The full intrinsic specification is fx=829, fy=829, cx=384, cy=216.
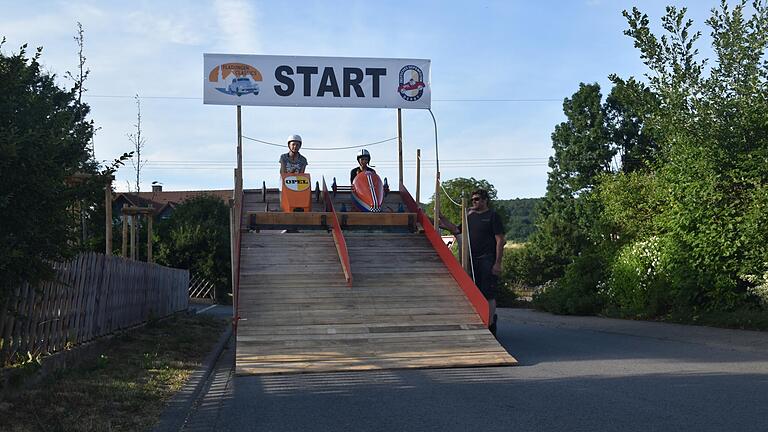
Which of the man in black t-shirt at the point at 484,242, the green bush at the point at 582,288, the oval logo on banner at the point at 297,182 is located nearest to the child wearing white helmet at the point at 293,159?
the oval logo on banner at the point at 297,182

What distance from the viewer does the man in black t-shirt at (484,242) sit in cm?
1175

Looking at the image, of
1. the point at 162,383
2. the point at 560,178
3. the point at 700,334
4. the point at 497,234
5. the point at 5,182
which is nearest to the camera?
the point at 5,182

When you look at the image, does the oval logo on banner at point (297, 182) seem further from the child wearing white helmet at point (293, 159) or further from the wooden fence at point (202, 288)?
the wooden fence at point (202, 288)

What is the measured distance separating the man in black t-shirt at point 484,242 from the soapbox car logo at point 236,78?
6.12 metres

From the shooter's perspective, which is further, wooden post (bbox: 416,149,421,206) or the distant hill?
the distant hill

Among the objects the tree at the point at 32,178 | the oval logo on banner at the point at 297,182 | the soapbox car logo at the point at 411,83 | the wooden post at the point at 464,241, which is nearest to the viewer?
the tree at the point at 32,178

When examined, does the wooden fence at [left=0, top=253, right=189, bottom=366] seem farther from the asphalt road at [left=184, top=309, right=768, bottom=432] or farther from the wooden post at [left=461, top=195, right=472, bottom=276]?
the wooden post at [left=461, top=195, right=472, bottom=276]

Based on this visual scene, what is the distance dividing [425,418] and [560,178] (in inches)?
1804

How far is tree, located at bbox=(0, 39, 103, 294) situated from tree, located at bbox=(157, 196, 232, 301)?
1477 inches

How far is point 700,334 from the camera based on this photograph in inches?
500

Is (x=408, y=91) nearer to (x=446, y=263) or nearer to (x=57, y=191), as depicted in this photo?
(x=446, y=263)

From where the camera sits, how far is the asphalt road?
5.82m

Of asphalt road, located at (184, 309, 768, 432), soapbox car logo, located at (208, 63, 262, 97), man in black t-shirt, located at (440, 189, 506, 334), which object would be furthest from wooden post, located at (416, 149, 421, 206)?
asphalt road, located at (184, 309, 768, 432)

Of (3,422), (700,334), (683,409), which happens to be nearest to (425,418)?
(683,409)
